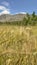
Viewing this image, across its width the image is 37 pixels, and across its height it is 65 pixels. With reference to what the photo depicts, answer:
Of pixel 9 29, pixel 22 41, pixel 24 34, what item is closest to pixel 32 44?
pixel 22 41

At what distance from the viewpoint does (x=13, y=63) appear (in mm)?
4660

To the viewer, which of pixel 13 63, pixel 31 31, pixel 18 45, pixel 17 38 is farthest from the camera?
pixel 31 31

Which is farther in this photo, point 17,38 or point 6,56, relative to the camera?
point 17,38

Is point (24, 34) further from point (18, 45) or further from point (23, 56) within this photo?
point (23, 56)

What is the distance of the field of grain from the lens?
468 centimetres

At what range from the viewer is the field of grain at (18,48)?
4.68 m

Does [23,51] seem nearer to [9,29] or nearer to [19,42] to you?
[19,42]

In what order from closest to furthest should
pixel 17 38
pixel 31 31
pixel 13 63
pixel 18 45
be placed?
pixel 13 63 → pixel 18 45 → pixel 17 38 → pixel 31 31

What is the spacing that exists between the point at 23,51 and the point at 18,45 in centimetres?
32

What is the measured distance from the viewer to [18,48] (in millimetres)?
4961

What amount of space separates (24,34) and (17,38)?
1.33ft

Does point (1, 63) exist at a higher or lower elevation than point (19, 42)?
lower

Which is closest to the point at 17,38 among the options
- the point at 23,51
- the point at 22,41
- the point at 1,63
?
the point at 22,41

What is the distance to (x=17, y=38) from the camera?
5441 millimetres
